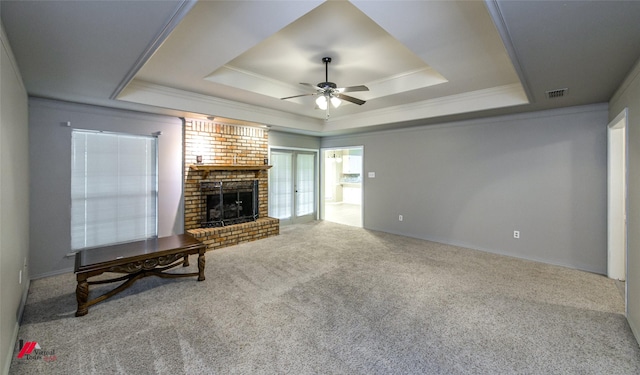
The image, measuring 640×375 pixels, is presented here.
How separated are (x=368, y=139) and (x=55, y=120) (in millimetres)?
5373

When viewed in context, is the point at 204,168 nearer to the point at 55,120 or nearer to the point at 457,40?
the point at 55,120

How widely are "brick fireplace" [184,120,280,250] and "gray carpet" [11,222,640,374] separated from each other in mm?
1100

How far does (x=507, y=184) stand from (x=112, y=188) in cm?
616

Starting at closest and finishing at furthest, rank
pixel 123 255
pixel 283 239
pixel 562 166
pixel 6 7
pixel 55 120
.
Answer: pixel 6 7
pixel 123 255
pixel 55 120
pixel 562 166
pixel 283 239

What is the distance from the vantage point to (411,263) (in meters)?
4.08

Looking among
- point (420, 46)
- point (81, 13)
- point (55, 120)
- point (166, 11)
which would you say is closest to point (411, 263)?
point (420, 46)

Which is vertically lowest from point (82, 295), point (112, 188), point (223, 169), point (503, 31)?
point (82, 295)

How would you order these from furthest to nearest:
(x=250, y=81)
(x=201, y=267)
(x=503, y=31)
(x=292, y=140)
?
(x=292, y=140) < (x=250, y=81) < (x=201, y=267) < (x=503, y=31)

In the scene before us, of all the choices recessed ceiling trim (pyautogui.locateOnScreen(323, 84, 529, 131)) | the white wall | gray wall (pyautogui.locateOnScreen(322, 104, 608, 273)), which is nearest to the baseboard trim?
the white wall

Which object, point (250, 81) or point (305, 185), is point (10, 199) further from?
point (305, 185)

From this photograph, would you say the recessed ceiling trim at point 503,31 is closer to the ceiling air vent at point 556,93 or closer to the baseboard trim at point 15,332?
the ceiling air vent at point 556,93
